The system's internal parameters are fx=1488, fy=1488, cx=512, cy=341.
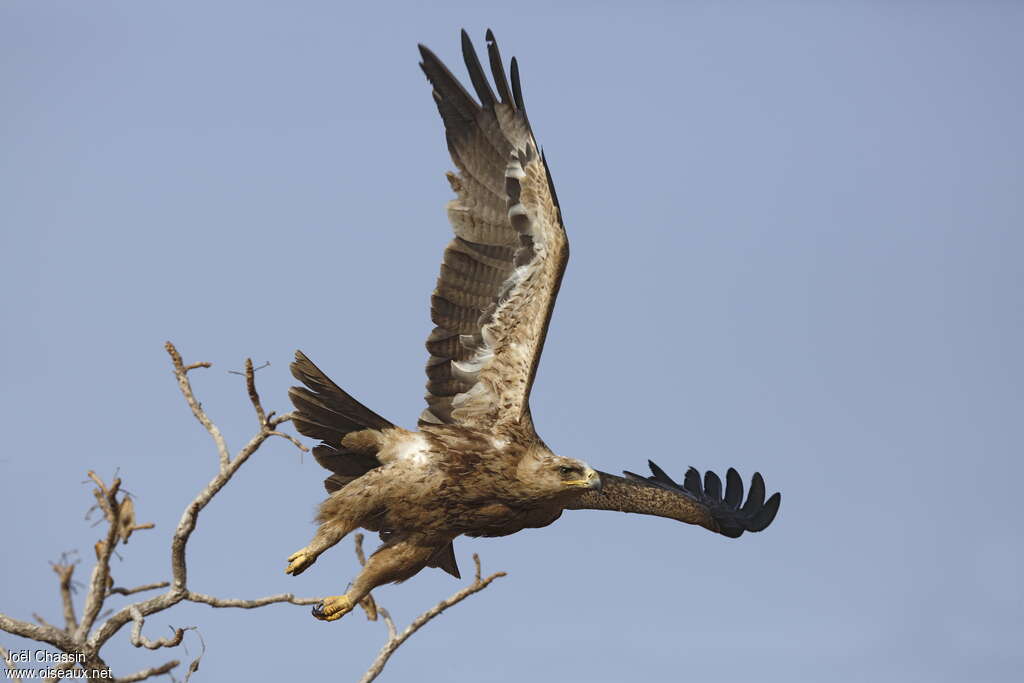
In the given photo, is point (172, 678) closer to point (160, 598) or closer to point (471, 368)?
point (160, 598)

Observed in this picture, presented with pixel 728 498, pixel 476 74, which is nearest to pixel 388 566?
pixel 476 74

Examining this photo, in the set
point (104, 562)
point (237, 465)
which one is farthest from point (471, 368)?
point (104, 562)

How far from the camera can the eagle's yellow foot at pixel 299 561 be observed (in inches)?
370

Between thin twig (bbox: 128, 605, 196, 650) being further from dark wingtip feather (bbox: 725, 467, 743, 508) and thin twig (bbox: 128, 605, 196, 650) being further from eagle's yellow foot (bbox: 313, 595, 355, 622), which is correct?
dark wingtip feather (bbox: 725, 467, 743, 508)

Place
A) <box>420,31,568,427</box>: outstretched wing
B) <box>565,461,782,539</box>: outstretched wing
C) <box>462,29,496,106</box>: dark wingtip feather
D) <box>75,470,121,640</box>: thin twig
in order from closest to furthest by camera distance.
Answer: <box>75,470,121,640</box>: thin twig → <box>420,31,568,427</box>: outstretched wing → <box>462,29,496,106</box>: dark wingtip feather → <box>565,461,782,539</box>: outstretched wing

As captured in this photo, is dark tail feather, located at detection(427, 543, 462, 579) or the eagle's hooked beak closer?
the eagle's hooked beak

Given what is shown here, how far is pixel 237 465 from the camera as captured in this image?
8.16 meters

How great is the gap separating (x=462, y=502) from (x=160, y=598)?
2.26m

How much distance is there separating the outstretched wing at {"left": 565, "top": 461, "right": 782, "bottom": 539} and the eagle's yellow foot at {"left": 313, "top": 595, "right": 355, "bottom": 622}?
92.6 inches

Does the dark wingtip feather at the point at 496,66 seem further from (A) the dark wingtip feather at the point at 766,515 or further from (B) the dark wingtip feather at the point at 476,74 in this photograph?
(A) the dark wingtip feather at the point at 766,515

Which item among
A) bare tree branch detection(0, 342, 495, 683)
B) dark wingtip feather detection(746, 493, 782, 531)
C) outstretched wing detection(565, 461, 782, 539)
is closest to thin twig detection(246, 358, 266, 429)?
bare tree branch detection(0, 342, 495, 683)

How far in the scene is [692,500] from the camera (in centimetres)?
1280

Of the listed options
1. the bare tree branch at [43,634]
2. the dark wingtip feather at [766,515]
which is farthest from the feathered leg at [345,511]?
the dark wingtip feather at [766,515]

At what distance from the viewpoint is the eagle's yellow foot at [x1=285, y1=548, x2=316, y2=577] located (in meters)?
9.40
